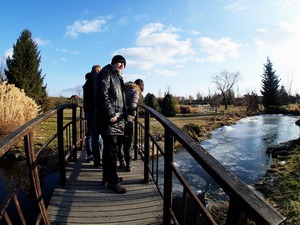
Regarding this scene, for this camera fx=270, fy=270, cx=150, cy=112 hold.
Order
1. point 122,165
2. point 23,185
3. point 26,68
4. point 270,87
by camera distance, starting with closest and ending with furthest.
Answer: point 122,165, point 23,185, point 26,68, point 270,87

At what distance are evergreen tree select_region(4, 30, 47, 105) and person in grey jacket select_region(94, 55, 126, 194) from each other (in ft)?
60.1

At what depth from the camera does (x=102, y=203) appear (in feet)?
10.4

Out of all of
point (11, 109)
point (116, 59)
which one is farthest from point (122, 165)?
point (11, 109)

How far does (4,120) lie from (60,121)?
7.30 meters

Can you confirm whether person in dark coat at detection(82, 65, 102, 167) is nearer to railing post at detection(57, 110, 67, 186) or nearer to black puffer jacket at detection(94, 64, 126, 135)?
railing post at detection(57, 110, 67, 186)

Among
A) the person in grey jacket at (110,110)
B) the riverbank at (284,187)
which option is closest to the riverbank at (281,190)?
the riverbank at (284,187)

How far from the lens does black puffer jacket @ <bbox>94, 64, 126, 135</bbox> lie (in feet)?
10.5

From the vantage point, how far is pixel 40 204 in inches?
99.3

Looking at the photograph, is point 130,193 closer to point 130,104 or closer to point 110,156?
point 110,156

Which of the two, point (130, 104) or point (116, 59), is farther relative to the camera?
point (130, 104)

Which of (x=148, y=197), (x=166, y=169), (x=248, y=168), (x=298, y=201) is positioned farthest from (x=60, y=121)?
(x=248, y=168)

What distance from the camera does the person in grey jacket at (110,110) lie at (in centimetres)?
320

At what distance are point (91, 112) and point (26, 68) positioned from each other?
1990 cm

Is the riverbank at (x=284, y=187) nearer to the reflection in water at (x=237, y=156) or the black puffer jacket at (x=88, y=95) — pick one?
the reflection in water at (x=237, y=156)
